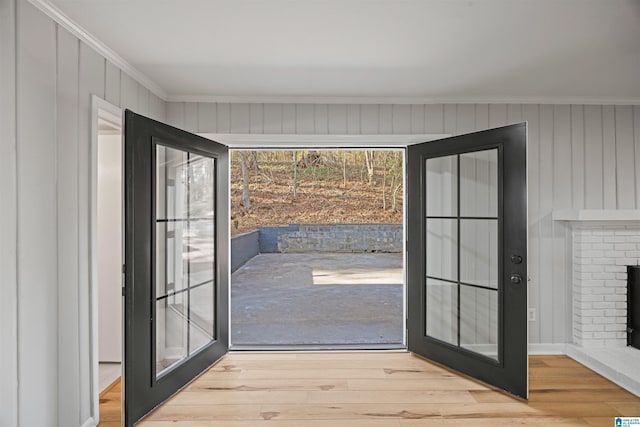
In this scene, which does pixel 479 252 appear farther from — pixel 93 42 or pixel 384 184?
pixel 384 184

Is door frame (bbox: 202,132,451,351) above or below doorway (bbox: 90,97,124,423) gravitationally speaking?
above

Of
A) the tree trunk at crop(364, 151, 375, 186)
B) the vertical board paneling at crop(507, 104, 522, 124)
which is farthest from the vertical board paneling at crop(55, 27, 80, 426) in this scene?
the tree trunk at crop(364, 151, 375, 186)

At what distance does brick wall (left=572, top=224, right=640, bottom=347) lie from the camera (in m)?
3.59

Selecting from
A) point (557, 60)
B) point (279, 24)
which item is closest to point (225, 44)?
point (279, 24)

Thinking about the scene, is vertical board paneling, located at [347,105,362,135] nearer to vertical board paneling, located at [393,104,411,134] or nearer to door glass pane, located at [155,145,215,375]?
vertical board paneling, located at [393,104,411,134]

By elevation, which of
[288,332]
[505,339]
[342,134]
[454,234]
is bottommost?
[288,332]

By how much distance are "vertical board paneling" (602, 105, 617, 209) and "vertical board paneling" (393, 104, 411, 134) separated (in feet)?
5.81

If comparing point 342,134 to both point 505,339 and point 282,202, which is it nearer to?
point 505,339

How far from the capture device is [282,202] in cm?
1372

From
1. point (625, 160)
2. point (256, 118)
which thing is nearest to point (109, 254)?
point (256, 118)

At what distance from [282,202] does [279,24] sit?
11512 millimetres

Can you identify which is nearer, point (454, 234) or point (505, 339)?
point (505, 339)

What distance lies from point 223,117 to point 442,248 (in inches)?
87.5

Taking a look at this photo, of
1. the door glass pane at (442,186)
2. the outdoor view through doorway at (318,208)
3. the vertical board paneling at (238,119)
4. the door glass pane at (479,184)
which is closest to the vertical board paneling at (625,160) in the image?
the door glass pane at (479,184)
